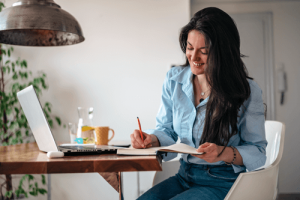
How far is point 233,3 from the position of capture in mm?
3076

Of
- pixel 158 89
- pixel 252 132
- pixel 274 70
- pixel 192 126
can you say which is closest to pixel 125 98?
pixel 158 89

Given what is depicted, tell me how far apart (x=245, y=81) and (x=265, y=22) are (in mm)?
2310

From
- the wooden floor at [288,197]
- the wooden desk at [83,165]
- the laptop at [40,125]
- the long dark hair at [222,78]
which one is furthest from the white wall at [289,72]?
the wooden desk at [83,165]

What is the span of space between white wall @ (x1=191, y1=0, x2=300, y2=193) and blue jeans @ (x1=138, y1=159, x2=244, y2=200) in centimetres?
231

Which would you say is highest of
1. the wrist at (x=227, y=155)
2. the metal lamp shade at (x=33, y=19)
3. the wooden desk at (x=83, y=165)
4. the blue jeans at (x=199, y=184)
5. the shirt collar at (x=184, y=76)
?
the metal lamp shade at (x=33, y=19)

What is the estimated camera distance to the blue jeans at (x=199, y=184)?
999 millimetres

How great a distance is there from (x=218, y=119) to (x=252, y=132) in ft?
0.50

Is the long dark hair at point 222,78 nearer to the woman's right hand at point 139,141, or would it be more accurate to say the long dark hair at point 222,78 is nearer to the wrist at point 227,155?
the wrist at point 227,155

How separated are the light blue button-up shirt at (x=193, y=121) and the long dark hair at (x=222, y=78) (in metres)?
0.05

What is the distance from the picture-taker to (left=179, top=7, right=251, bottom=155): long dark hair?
1.08 metres

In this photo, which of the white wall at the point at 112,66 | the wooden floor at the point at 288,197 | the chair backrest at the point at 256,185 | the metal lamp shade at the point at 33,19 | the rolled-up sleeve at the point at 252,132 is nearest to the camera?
the chair backrest at the point at 256,185

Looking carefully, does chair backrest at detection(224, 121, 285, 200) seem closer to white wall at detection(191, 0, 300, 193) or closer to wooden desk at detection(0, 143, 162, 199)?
wooden desk at detection(0, 143, 162, 199)

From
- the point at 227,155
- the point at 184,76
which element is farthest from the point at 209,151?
the point at 184,76

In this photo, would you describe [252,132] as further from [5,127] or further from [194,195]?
[5,127]
